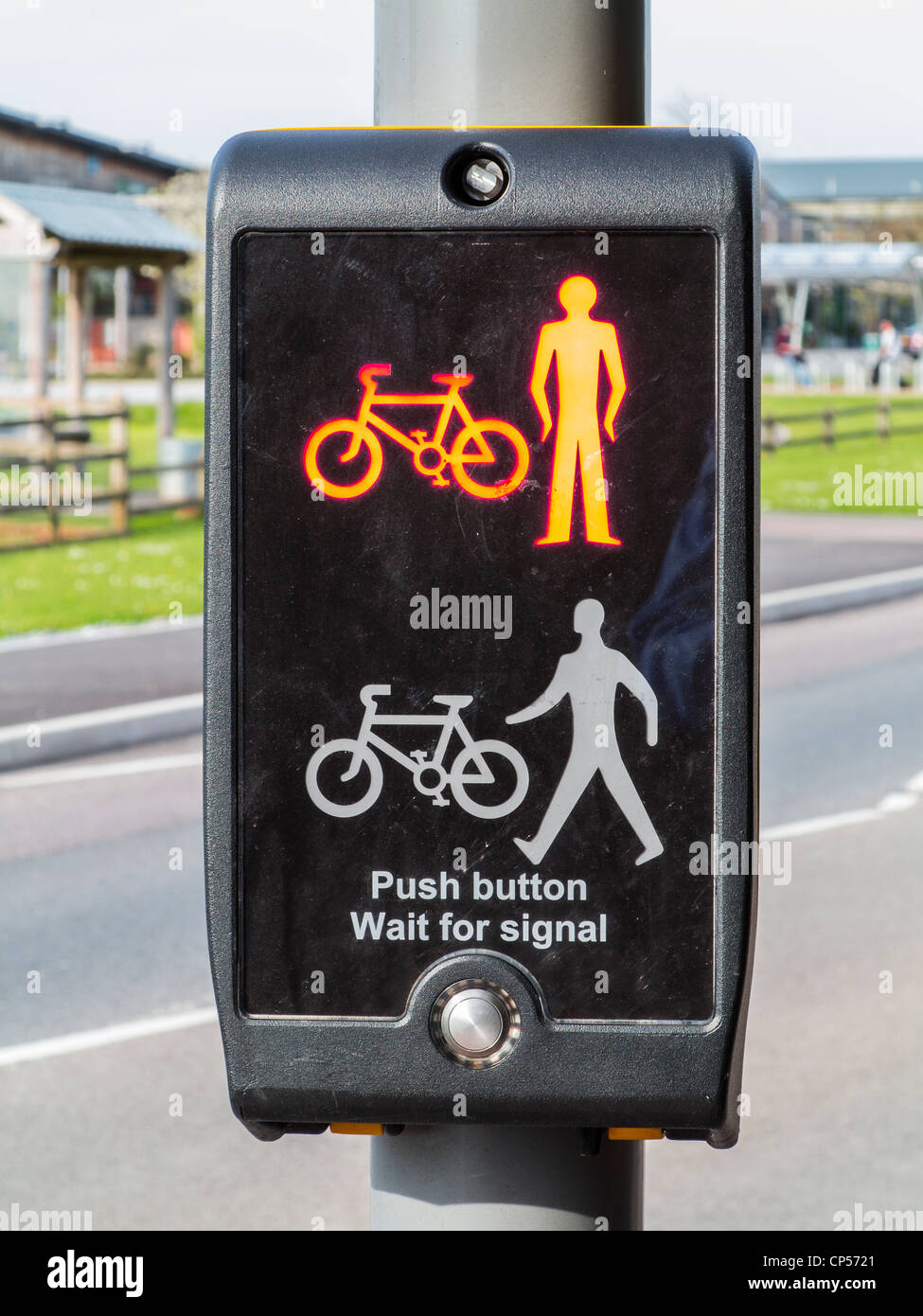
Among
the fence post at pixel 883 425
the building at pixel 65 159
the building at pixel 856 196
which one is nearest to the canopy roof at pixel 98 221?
the building at pixel 65 159

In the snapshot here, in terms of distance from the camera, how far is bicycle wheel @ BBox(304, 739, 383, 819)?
1358mm

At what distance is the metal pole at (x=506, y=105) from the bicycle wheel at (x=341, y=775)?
31 cm

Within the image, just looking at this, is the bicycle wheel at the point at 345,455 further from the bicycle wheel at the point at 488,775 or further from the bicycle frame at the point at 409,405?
the bicycle wheel at the point at 488,775

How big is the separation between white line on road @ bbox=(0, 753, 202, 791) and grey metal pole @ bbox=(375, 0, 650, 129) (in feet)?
26.4

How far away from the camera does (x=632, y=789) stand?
135cm

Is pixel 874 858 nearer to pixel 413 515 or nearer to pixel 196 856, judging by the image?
pixel 196 856

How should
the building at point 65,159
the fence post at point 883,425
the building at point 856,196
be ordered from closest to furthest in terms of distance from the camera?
1. the building at point 65,159
2. the fence post at point 883,425
3. the building at point 856,196

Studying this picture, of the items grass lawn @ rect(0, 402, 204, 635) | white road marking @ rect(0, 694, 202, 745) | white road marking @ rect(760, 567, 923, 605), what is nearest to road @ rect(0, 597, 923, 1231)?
white road marking @ rect(0, 694, 202, 745)

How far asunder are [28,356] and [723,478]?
18.5 metres

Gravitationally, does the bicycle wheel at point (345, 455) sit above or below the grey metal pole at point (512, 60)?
below

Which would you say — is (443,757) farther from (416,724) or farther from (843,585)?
(843,585)

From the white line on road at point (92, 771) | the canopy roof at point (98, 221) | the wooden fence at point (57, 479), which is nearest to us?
the white line on road at point (92, 771)

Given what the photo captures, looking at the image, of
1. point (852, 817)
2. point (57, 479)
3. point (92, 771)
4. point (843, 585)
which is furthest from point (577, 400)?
point (57, 479)

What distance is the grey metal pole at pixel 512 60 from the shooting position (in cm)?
141
